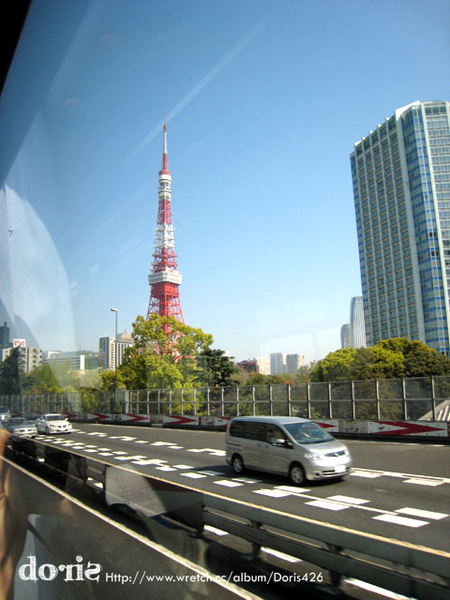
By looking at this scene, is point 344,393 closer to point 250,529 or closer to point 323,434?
point 323,434

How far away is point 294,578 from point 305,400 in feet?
59.7

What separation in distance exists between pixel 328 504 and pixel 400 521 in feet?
5.25

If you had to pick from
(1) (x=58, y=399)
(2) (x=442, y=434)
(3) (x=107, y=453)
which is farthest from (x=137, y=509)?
(1) (x=58, y=399)

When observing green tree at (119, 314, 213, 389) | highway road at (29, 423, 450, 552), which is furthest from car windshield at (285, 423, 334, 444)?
green tree at (119, 314, 213, 389)

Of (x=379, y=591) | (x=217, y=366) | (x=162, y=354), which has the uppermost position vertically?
(x=162, y=354)

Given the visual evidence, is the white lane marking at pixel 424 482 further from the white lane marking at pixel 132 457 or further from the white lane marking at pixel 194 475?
the white lane marking at pixel 132 457

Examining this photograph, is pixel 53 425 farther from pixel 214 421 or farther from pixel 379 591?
pixel 379 591

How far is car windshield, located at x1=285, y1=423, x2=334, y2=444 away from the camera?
10.7m

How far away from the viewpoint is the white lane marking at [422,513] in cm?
712

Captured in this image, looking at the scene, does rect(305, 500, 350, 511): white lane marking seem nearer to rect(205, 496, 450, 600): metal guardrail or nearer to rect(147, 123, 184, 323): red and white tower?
rect(205, 496, 450, 600): metal guardrail

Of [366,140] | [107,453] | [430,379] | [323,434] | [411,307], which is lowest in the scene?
[107,453]

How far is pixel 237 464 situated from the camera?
1202 centimetres

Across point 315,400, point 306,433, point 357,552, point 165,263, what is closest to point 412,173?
point 306,433

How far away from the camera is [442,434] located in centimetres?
1664
